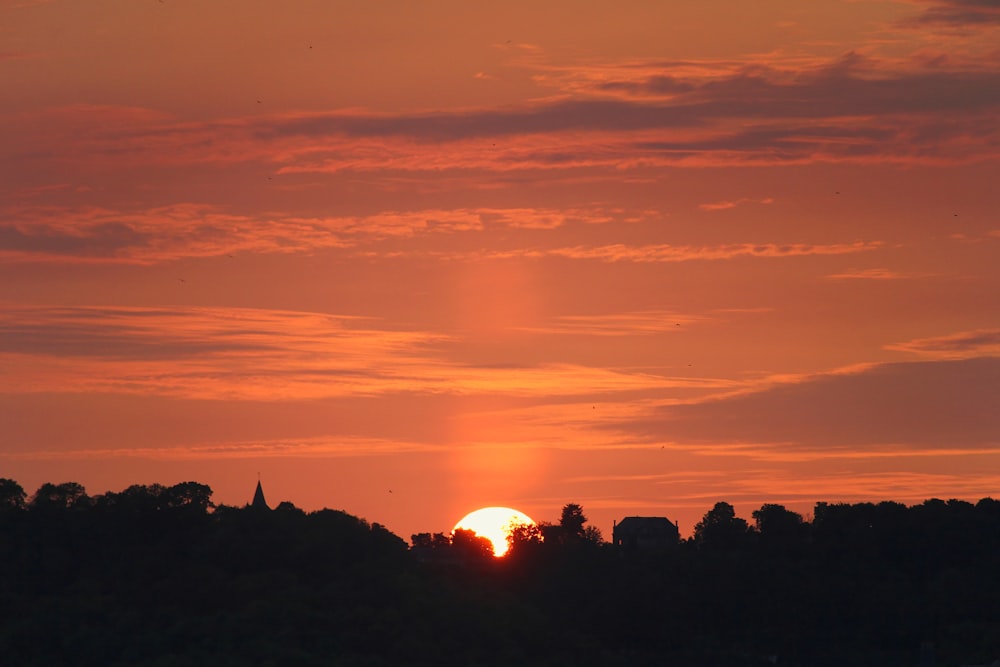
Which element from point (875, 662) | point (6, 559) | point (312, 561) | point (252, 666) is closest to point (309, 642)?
point (252, 666)

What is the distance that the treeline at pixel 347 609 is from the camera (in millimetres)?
173250

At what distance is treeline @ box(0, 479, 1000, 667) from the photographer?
173 metres

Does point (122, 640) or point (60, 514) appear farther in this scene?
point (60, 514)

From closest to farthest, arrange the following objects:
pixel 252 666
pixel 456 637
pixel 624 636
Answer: pixel 252 666 < pixel 456 637 < pixel 624 636

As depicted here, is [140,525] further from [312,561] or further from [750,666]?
[750,666]

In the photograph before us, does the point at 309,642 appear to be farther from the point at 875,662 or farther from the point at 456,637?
the point at 875,662

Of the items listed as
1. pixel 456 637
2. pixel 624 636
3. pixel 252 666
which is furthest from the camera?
pixel 624 636

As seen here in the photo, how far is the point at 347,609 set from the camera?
18025 cm

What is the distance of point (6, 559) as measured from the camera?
619ft

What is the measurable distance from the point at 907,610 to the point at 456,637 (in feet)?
154

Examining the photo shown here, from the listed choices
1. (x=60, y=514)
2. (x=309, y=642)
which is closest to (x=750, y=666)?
(x=309, y=642)

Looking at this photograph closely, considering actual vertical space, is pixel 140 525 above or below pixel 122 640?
above

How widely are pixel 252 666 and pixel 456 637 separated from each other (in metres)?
21.2

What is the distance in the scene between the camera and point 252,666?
166125 millimetres
